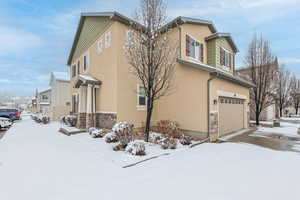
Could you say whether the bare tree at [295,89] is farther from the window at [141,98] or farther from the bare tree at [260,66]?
the window at [141,98]

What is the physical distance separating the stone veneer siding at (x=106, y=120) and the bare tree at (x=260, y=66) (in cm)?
1475

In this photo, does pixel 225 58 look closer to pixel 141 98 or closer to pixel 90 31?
pixel 141 98

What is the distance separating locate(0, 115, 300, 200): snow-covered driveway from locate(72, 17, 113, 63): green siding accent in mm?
8803

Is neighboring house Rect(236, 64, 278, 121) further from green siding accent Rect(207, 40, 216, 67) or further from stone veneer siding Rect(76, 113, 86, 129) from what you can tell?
stone veneer siding Rect(76, 113, 86, 129)

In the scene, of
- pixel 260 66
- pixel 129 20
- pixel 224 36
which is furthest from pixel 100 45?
pixel 260 66

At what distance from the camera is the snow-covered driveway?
355cm

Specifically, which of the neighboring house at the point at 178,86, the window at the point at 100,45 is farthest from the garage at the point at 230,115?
the window at the point at 100,45

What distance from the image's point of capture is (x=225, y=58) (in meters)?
13.5

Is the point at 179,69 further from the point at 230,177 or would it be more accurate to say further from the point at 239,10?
the point at 239,10

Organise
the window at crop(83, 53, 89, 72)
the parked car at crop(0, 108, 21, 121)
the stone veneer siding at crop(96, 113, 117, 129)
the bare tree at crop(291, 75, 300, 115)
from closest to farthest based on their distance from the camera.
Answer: the stone veneer siding at crop(96, 113, 117, 129), the window at crop(83, 53, 89, 72), the parked car at crop(0, 108, 21, 121), the bare tree at crop(291, 75, 300, 115)

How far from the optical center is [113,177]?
4.43m

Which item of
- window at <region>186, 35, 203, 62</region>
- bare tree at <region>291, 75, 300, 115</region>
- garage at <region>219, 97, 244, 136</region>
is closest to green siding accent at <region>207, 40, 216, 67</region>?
window at <region>186, 35, 203, 62</region>

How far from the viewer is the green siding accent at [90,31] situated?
11235 mm

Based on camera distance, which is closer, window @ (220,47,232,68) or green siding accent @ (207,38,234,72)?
green siding accent @ (207,38,234,72)
